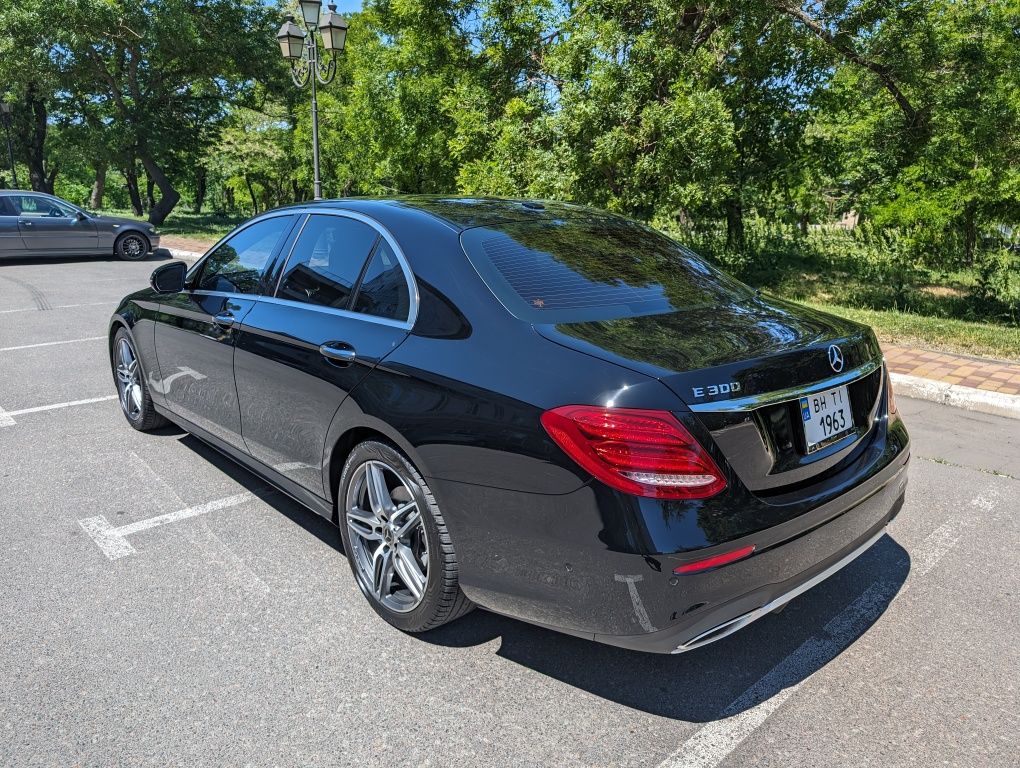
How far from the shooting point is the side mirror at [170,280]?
439cm

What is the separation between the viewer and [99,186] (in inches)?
1756

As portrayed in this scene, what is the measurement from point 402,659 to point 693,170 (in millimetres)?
10384

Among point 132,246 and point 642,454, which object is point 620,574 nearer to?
point 642,454

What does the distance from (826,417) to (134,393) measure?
14.9 ft

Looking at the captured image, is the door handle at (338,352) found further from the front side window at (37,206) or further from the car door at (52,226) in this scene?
the front side window at (37,206)

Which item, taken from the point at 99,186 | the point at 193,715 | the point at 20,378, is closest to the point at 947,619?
the point at 193,715

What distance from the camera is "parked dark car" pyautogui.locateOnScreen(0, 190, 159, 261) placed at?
16188 mm

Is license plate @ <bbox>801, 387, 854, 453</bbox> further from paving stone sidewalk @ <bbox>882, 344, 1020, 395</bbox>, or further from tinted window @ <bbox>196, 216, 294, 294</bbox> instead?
paving stone sidewalk @ <bbox>882, 344, 1020, 395</bbox>

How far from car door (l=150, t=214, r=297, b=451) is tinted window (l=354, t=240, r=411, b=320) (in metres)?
0.85

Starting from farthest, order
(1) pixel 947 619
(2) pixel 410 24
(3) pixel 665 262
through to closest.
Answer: (2) pixel 410 24, (3) pixel 665 262, (1) pixel 947 619

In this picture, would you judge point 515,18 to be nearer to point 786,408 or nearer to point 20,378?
point 20,378

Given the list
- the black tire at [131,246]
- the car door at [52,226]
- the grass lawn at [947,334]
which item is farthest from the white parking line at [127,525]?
the black tire at [131,246]

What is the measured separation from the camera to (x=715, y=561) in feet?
7.18

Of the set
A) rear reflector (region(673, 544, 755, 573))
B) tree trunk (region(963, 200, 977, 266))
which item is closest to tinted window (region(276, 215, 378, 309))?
rear reflector (region(673, 544, 755, 573))
